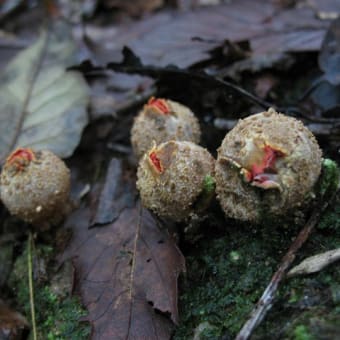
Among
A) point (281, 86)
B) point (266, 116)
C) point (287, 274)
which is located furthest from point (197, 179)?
point (281, 86)

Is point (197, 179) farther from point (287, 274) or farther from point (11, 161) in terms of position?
point (11, 161)

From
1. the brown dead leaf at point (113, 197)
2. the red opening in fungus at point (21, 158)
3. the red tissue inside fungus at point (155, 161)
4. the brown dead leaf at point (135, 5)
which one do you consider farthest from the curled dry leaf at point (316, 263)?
the brown dead leaf at point (135, 5)

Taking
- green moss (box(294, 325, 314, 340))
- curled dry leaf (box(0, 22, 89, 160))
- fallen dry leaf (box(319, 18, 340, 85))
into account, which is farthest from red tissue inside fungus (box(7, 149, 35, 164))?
fallen dry leaf (box(319, 18, 340, 85))

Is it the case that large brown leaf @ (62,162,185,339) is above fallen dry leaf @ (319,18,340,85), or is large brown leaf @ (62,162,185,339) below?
below

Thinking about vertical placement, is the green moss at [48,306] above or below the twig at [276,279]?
below

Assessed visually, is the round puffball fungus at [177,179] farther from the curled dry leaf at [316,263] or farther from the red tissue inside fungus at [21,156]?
the red tissue inside fungus at [21,156]

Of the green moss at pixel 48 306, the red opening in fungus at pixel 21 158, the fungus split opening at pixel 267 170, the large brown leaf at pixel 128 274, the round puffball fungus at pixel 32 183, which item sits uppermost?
the fungus split opening at pixel 267 170

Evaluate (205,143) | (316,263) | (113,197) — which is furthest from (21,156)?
(316,263)

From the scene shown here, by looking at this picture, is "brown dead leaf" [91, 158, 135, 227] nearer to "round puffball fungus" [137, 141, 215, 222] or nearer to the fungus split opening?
"round puffball fungus" [137, 141, 215, 222]
